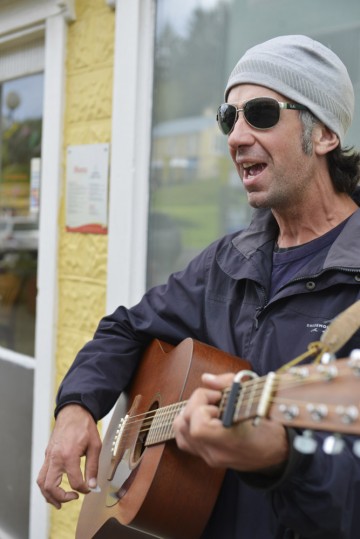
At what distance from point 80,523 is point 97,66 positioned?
6.96 feet

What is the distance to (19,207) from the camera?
167 inches

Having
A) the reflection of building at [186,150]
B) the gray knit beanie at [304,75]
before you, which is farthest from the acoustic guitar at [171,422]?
the reflection of building at [186,150]

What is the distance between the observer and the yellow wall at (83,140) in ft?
11.0

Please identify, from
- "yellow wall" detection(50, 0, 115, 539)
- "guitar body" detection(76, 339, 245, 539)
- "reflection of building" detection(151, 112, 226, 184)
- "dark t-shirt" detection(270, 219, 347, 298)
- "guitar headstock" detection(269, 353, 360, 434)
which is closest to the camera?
"guitar headstock" detection(269, 353, 360, 434)

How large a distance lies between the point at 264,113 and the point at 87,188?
172 centimetres

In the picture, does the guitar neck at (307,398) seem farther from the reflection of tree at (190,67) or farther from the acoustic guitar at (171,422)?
the reflection of tree at (190,67)

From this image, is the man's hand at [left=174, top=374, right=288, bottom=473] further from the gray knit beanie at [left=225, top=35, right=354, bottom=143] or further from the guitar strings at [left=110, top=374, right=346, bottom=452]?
the gray knit beanie at [left=225, top=35, right=354, bottom=143]

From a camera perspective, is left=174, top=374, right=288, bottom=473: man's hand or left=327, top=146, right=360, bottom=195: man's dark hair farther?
left=327, top=146, right=360, bottom=195: man's dark hair

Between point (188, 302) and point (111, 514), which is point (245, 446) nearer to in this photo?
point (111, 514)

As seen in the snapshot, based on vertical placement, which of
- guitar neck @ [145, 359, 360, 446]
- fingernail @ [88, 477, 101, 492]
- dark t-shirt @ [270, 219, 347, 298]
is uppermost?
dark t-shirt @ [270, 219, 347, 298]

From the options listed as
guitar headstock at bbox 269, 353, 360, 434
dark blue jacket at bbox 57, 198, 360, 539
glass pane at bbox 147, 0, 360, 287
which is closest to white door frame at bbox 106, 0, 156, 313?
glass pane at bbox 147, 0, 360, 287

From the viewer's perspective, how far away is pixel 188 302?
7.04 ft

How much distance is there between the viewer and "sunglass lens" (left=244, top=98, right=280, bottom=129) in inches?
74.0

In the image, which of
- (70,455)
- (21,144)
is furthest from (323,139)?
(21,144)
